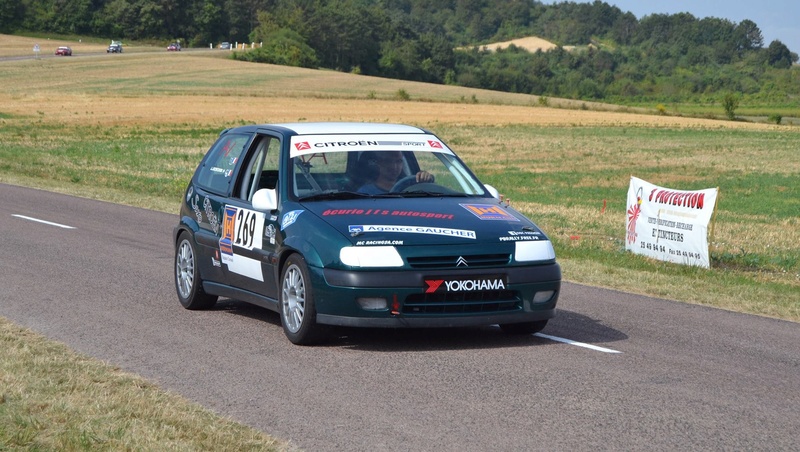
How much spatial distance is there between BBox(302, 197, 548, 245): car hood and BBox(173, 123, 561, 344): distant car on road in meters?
0.01

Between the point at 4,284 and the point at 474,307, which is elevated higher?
the point at 474,307

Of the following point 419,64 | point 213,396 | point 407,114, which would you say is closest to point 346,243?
point 213,396

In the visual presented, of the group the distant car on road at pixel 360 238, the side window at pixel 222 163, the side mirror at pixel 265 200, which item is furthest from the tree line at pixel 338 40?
the side mirror at pixel 265 200

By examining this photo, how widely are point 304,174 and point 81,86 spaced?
276ft

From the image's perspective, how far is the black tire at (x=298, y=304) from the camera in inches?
320

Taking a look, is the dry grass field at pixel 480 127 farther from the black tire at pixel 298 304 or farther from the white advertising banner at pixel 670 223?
the black tire at pixel 298 304

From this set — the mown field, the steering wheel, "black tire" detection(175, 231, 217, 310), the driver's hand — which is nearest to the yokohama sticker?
the steering wheel

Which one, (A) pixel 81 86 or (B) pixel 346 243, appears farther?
(A) pixel 81 86

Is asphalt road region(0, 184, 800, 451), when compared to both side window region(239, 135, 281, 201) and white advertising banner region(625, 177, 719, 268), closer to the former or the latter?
side window region(239, 135, 281, 201)

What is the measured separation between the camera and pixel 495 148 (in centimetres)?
4884

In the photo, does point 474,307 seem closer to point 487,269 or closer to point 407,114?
point 487,269

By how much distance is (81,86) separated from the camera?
292ft

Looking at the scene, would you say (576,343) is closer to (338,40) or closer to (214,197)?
(214,197)

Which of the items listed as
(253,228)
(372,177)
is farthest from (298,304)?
(372,177)
